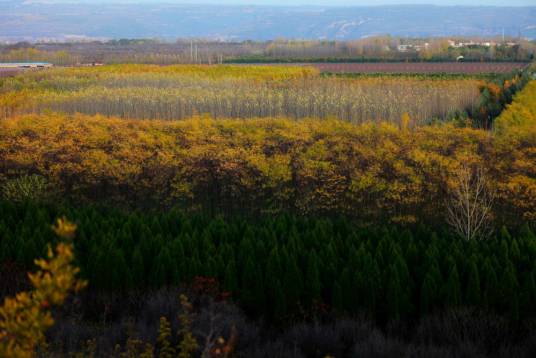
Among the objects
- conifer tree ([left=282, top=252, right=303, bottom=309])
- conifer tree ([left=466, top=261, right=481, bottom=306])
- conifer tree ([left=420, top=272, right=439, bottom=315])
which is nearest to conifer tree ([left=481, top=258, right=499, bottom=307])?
conifer tree ([left=466, top=261, right=481, bottom=306])

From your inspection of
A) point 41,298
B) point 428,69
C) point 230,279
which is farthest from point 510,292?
point 428,69

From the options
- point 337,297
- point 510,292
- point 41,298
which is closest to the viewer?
point 41,298

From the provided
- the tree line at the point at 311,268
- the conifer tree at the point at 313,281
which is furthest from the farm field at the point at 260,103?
the conifer tree at the point at 313,281

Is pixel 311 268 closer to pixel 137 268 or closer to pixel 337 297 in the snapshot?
pixel 337 297

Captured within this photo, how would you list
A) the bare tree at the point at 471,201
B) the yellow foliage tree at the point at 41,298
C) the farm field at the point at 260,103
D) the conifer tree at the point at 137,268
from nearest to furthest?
the yellow foliage tree at the point at 41,298 < the conifer tree at the point at 137,268 < the bare tree at the point at 471,201 < the farm field at the point at 260,103

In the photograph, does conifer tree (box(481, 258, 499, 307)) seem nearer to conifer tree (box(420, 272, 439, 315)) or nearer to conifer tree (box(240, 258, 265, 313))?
conifer tree (box(420, 272, 439, 315))

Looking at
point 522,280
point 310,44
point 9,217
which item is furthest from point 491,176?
point 310,44

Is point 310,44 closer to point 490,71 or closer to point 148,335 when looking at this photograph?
point 490,71

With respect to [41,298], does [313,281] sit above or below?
below

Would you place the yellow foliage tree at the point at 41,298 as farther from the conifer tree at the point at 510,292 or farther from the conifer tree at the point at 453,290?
the conifer tree at the point at 510,292
